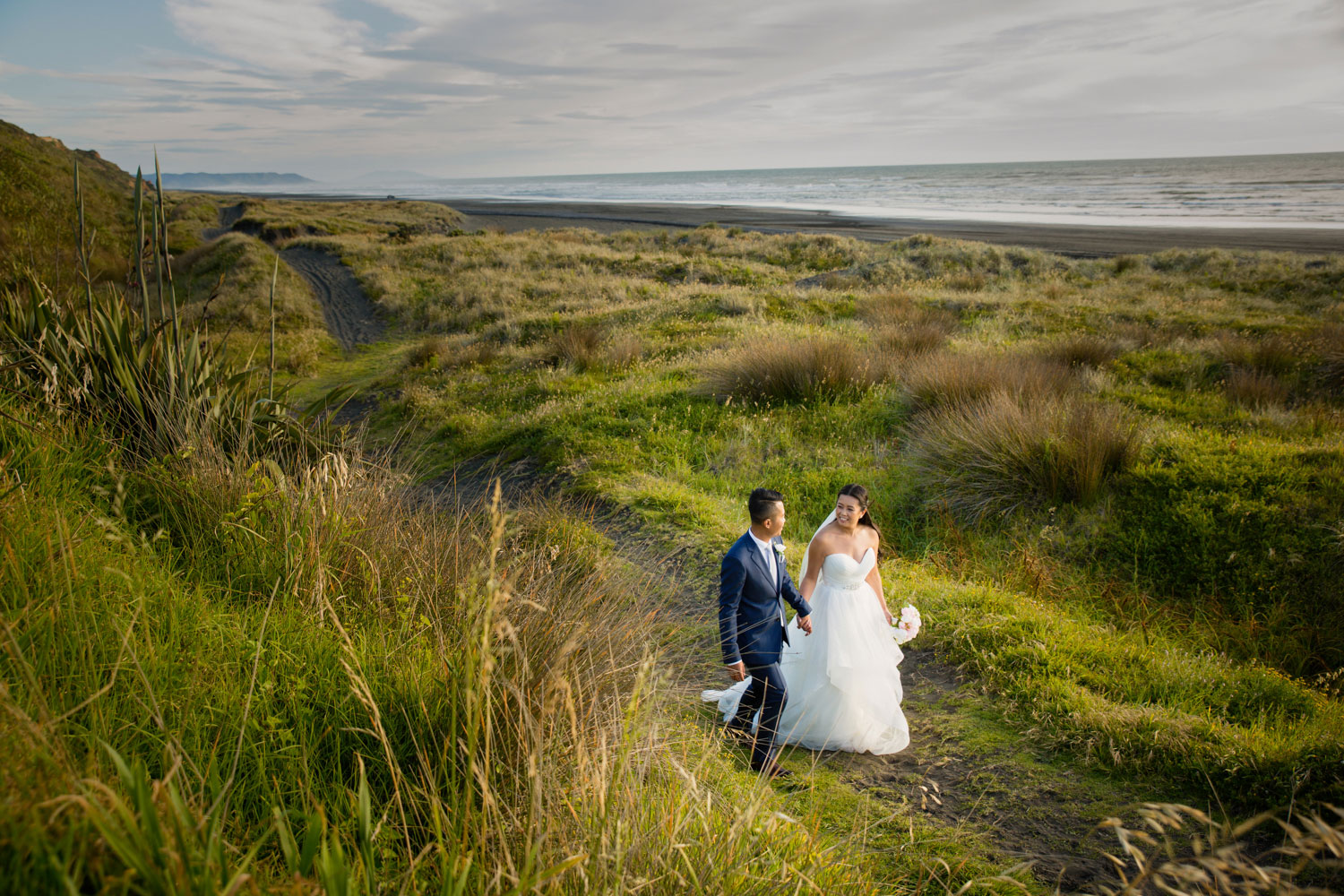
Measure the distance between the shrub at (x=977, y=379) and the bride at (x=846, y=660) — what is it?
17.3 ft

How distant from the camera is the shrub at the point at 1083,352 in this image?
39.0 ft

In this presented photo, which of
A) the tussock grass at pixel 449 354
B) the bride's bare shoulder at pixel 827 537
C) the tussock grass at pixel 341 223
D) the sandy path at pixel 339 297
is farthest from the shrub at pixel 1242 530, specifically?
the tussock grass at pixel 341 223

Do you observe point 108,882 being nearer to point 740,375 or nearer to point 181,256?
point 740,375

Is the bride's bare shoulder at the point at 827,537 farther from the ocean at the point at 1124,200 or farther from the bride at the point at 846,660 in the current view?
the ocean at the point at 1124,200

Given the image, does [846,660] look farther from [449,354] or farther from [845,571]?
[449,354]

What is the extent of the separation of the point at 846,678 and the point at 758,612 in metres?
0.70

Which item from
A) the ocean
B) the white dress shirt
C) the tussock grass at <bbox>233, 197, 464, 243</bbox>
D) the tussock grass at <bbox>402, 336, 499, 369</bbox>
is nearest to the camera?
the white dress shirt

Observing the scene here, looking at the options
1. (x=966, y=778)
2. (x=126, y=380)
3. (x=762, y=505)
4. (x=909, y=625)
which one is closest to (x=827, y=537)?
(x=762, y=505)

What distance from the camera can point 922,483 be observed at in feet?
27.0

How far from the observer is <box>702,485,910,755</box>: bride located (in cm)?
420

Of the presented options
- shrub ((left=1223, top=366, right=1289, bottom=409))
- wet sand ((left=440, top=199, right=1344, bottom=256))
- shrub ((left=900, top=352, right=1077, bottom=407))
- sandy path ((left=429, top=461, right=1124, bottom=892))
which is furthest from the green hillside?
wet sand ((left=440, top=199, right=1344, bottom=256))

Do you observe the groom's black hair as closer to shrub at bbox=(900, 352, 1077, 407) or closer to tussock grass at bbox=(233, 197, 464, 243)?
shrub at bbox=(900, 352, 1077, 407)

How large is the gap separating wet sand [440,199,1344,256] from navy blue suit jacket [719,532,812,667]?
40.5 meters

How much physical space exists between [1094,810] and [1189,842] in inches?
16.3
